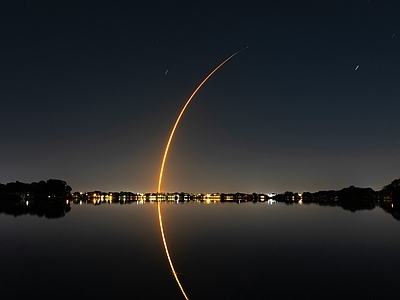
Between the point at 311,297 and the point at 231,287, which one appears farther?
the point at 231,287

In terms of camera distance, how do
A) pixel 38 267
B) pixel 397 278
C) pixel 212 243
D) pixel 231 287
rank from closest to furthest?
pixel 231 287, pixel 397 278, pixel 38 267, pixel 212 243

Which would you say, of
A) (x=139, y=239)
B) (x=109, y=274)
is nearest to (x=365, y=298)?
(x=109, y=274)

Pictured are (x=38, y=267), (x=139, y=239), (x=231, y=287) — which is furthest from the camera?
(x=139, y=239)

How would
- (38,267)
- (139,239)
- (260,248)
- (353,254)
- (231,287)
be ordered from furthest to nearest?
(139,239), (260,248), (353,254), (38,267), (231,287)

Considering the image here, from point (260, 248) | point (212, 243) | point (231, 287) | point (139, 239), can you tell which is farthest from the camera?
point (139, 239)

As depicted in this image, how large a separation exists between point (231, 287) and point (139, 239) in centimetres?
1439

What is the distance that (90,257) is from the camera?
64.6ft

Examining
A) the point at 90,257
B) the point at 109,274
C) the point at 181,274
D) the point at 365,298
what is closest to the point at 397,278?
the point at 365,298

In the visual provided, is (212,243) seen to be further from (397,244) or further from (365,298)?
(365,298)

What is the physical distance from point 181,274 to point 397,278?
26.5ft

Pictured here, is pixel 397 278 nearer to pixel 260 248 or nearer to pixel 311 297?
pixel 311 297

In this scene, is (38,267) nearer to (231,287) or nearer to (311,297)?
(231,287)

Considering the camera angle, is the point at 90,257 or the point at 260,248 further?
the point at 260,248

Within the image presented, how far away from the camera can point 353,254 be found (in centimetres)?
2117
